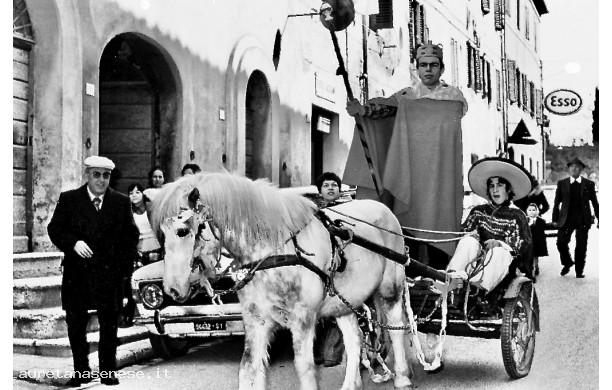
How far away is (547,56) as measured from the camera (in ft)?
18.0

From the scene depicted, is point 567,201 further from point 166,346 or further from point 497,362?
point 166,346

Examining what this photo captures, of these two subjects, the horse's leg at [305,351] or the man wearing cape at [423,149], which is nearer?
the horse's leg at [305,351]

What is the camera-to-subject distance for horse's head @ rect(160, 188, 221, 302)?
10.9ft

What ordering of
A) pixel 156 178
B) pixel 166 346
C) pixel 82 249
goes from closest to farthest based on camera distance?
pixel 82 249 → pixel 166 346 → pixel 156 178

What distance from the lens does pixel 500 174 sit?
5.20 m

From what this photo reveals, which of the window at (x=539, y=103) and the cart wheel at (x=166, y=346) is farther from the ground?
the window at (x=539, y=103)

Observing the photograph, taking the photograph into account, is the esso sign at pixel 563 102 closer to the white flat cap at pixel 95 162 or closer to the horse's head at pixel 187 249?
the horse's head at pixel 187 249

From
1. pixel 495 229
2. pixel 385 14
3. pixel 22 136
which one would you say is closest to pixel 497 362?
pixel 495 229

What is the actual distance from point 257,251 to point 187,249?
0.42m

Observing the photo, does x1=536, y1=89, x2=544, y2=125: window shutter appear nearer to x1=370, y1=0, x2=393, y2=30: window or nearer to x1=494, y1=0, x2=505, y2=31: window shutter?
x1=494, y1=0, x2=505, y2=31: window shutter

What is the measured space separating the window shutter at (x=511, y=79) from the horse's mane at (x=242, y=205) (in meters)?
2.97

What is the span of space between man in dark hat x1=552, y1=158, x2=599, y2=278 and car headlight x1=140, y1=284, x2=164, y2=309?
2.77 metres

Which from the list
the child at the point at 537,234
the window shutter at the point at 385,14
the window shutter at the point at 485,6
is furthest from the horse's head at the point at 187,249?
the window shutter at the point at 385,14

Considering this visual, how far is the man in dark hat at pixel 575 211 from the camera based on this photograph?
4770mm
